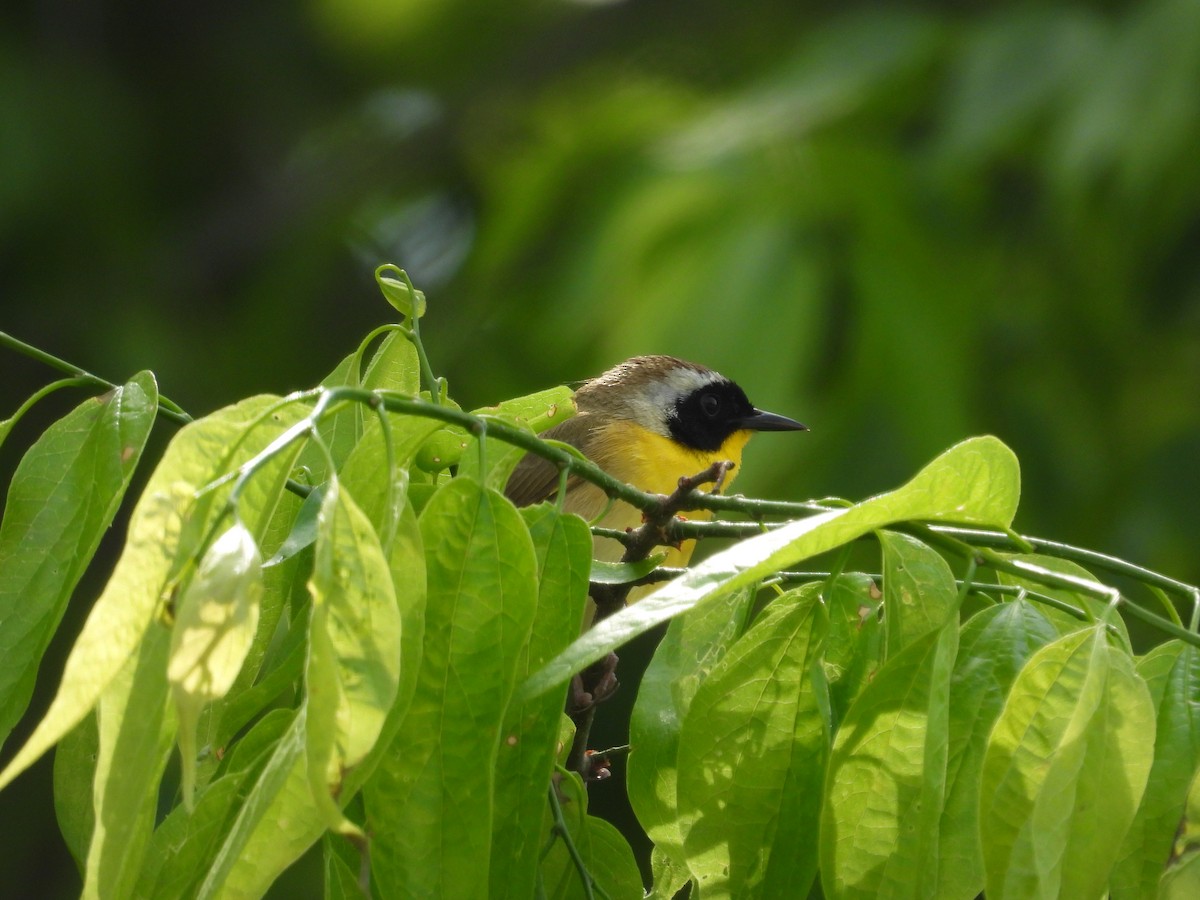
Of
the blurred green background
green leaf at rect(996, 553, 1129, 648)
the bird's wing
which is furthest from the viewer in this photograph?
the blurred green background

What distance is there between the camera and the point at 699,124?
17.6 ft

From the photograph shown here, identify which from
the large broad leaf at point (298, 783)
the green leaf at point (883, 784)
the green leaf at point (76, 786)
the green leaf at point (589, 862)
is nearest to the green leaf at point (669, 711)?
the green leaf at point (589, 862)

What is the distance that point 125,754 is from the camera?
1.10 metres

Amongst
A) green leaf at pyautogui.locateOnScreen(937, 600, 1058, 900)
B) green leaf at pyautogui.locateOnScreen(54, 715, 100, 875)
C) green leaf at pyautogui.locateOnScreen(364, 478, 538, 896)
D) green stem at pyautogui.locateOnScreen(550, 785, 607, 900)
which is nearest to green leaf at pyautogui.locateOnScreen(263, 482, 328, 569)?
green leaf at pyautogui.locateOnScreen(364, 478, 538, 896)

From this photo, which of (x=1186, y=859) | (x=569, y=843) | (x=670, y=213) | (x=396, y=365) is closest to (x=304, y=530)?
(x=396, y=365)

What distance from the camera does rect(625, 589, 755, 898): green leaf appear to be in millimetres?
1597

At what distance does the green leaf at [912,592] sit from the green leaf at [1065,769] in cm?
18

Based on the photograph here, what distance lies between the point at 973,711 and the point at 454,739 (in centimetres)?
49

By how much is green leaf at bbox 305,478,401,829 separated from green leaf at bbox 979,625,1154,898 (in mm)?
527

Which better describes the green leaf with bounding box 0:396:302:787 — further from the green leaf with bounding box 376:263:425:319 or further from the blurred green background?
the blurred green background

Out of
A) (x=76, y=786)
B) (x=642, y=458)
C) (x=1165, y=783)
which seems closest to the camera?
(x=1165, y=783)

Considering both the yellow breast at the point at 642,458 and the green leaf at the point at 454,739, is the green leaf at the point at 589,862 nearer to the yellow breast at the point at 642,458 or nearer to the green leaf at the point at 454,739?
the green leaf at the point at 454,739

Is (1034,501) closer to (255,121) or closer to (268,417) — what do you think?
→ (268,417)

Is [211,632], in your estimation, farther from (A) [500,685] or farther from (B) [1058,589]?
(B) [1058,589]
